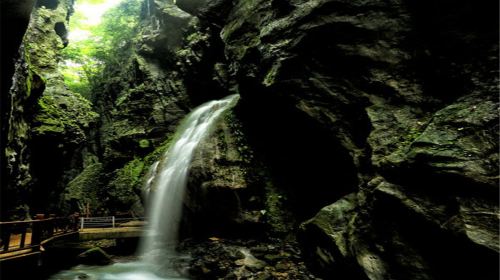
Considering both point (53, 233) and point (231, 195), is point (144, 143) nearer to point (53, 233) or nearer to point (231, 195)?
point (53, 233)

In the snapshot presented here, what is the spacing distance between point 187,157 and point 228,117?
2807 mm

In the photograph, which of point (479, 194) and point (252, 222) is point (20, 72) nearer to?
point (252, 222)

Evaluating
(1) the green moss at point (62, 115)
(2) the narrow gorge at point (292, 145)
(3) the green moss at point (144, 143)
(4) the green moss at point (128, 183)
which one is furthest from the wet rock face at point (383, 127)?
(1) the green moss at point (62, 115)

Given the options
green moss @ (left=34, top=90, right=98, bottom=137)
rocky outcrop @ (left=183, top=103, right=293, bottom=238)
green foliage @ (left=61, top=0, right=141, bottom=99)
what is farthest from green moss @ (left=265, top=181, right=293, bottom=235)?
green foliage @ (left=61, top=0, right=141, bottom=99)

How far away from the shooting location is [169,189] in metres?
15.8

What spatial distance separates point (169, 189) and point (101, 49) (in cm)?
2152

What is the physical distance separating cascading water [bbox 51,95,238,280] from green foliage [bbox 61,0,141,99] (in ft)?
51.9

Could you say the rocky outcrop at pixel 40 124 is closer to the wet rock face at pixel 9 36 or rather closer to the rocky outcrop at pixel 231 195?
the wet rock face at pixel 9 36

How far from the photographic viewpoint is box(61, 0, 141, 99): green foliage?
101ft

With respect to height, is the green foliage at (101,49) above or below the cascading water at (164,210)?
above

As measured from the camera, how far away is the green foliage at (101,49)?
101 feet

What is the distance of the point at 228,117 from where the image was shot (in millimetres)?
16125

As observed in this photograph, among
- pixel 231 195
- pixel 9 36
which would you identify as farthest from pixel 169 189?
pixel 9 36

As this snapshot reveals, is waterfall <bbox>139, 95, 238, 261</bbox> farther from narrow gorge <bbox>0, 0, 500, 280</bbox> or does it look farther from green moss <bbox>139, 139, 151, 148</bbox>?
green moss <bbox>139, 139, 151, 148</bbox>
